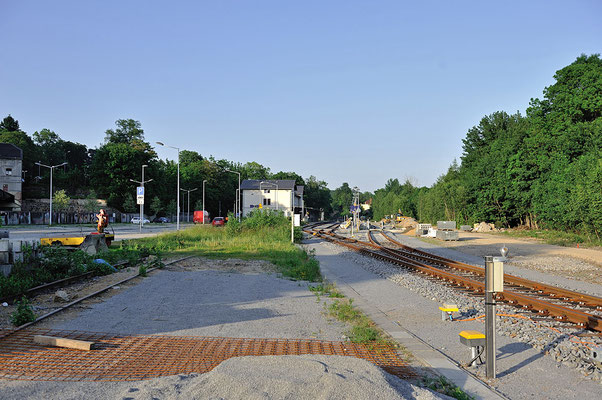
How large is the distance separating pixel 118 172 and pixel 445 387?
87816mm

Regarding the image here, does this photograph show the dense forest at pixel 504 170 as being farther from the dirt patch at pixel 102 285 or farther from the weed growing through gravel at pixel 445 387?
the weed growing through gravel at pixel 445 387

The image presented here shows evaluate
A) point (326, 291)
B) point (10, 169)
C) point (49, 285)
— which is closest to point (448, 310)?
point (326, 291)

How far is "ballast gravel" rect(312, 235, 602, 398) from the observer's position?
226 inches

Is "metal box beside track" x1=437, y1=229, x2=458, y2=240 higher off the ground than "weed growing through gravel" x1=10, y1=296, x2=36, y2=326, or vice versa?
"weed growing through gravel" x1=10, y1=296, x2=36, y2=326

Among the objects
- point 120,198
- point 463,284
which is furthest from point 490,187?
point 120,198

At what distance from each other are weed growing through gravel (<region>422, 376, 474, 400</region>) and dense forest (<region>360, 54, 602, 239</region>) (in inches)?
1242

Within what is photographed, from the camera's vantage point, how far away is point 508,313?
32.9 feet

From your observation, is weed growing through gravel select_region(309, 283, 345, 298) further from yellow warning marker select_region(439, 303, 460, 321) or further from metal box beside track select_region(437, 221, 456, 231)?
metal box beside track select_region(437, 221, 456, 231)

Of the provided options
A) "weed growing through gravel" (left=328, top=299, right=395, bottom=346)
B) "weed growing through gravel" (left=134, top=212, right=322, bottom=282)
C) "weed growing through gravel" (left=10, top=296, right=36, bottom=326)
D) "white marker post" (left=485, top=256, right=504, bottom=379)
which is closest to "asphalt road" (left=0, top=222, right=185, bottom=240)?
"weed growing through gravel" (left=134, top=212, right=322, bottom=282)

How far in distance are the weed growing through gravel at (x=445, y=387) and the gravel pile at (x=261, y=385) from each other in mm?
313

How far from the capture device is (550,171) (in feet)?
155

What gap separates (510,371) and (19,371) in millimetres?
6393

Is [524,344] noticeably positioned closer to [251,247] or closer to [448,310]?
[448,310]

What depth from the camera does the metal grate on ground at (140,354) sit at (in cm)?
565
